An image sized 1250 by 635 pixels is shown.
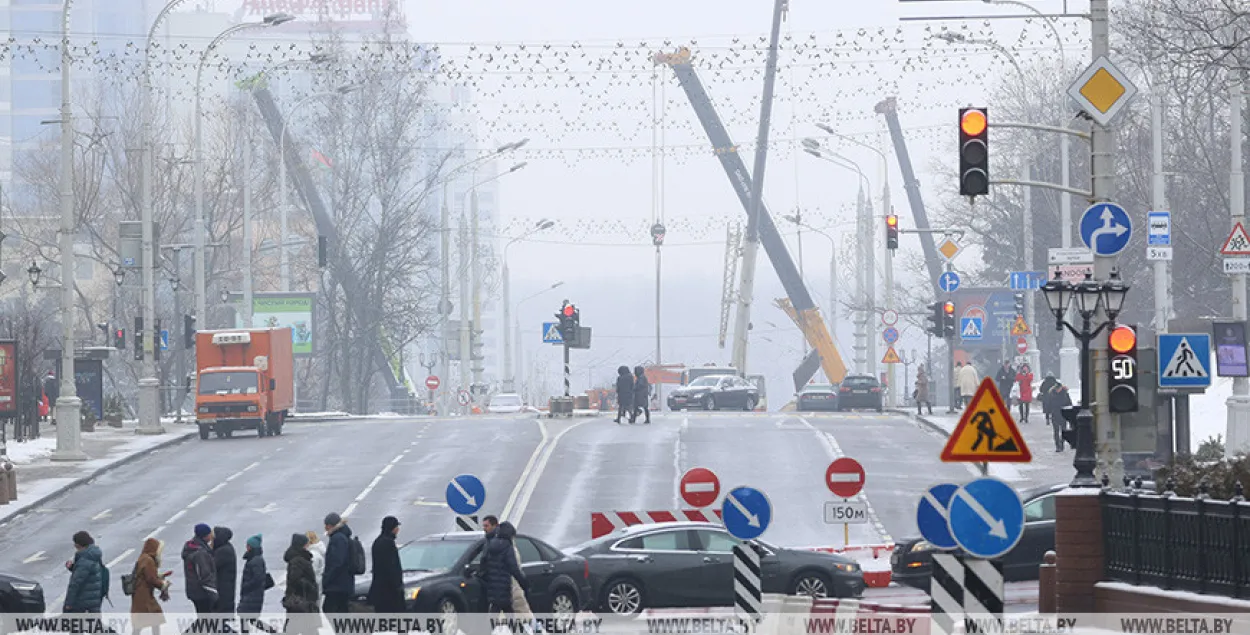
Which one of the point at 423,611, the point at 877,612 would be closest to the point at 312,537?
the point at 423,611

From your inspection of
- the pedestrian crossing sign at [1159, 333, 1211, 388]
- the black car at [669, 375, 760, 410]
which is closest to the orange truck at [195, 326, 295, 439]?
the black car at [669, 375, 760, 410]

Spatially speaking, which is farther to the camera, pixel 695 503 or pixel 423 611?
pixel 695 503

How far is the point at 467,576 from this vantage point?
75.7 feet

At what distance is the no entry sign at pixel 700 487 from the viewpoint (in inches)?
1002

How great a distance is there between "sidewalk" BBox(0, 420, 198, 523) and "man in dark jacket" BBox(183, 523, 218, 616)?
17214 millimetres

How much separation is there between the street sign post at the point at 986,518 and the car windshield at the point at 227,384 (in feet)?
135

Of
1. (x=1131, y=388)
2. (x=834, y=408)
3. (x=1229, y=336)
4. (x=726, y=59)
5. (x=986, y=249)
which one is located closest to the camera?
(x=1131, y=388)

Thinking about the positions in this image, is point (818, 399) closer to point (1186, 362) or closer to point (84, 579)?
point (1186, 362)

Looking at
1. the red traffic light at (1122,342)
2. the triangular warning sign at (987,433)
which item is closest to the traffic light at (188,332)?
the red traffic light at (1122,342)

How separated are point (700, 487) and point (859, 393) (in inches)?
1674

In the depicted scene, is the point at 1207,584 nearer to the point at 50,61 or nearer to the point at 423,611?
the point at 423,611

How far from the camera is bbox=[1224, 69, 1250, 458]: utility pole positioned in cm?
3478

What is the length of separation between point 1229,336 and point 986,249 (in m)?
61.4

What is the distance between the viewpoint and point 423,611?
22516 millimetres
